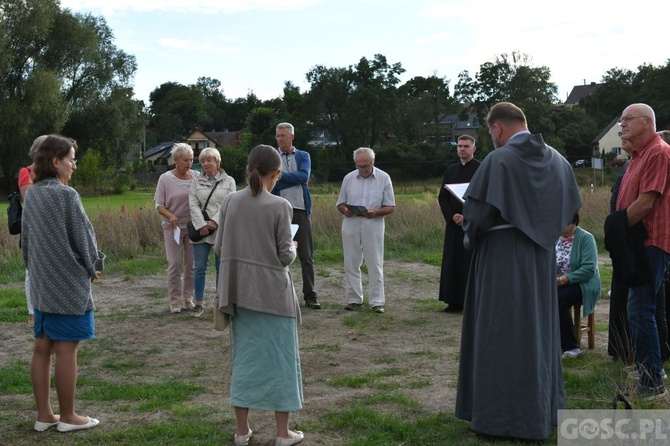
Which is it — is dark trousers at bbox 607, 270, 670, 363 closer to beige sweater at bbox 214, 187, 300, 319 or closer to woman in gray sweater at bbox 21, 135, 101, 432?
beige sweater at bbox 214, 187, 300, 319

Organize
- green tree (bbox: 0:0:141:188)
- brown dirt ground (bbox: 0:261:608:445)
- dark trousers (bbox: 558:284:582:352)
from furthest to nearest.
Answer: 1. green tree (bbox: 0:0:141:188)
2. dark trousers (bbox: 558:284:582:352)
3. brown dirt ground (bbox: 0:261:608:445)

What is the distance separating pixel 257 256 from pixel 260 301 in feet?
0.95

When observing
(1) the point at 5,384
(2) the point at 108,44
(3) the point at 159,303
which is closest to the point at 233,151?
(2) the point at 108,44

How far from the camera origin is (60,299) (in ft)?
18.1

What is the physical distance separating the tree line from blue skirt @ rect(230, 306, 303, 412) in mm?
45777

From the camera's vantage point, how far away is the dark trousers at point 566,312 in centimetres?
792

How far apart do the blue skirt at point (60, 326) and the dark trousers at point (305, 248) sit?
16.8ft

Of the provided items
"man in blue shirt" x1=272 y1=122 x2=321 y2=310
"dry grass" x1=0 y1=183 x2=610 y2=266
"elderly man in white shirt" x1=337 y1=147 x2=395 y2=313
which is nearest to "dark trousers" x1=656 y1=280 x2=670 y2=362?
"elderly man in white shirt" x1=337 y1=147 x2=395 y2=313

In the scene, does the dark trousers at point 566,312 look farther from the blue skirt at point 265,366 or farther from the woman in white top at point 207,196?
the woman in white top at point 207,196

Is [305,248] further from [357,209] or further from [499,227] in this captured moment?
[499,227]

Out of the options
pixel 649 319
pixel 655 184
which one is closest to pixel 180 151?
pixel 655 184

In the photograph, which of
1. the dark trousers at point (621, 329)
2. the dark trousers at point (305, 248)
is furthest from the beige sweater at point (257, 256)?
the dark trousers at point (305, 248)

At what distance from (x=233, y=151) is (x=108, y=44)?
13766mm

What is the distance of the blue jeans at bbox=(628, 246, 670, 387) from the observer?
20.5 feet
